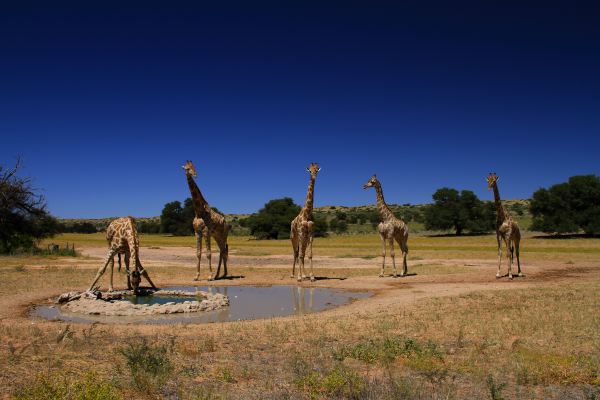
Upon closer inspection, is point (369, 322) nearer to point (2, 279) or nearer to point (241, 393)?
point (241, 393)

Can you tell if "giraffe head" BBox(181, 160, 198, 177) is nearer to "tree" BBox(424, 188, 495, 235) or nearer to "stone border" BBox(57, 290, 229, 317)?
"stone border" BBox(57, 290, 229, 317)

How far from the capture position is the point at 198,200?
21.8 m

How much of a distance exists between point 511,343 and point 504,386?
2.80 m

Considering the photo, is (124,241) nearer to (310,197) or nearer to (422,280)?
(310,197)

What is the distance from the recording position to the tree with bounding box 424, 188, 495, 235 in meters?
64.9

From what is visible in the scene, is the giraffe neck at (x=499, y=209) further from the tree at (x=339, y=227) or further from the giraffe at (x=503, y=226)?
the tree at (x=339, y=227)

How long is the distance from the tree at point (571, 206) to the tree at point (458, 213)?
382 inches

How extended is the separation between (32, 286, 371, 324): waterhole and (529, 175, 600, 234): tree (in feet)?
135

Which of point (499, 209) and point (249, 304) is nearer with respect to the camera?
point (249, 304)

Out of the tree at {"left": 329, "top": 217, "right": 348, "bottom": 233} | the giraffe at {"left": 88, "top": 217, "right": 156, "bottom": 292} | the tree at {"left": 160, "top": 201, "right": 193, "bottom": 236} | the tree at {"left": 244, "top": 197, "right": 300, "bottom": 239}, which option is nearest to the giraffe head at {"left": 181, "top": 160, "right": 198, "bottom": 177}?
the giraffe at {"left": 88, "top": 217, "right": 156, "bottom": 292}

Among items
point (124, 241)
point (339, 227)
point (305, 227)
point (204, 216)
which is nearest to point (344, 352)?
point (124, 241)

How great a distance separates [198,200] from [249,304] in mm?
7274

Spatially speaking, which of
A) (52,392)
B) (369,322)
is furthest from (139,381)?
(369,322)

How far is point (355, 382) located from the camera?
22.7 feet
